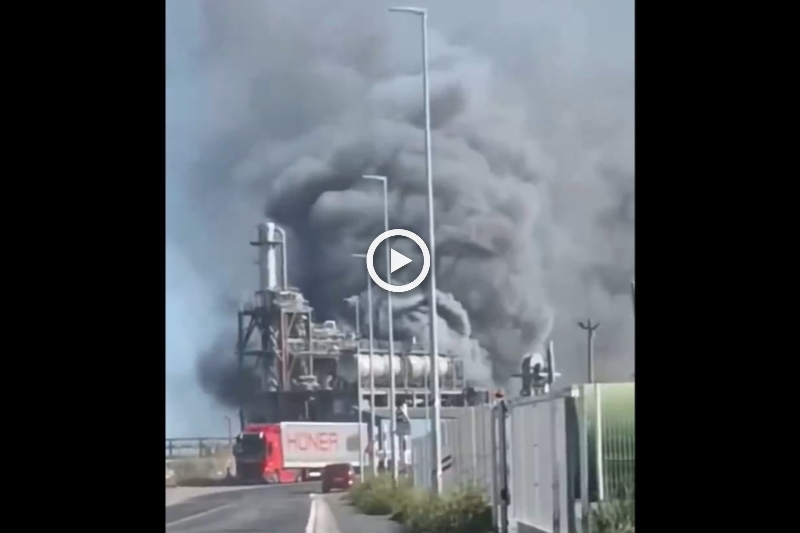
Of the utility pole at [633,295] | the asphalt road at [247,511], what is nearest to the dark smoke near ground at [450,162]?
the utility pole at [633,295]

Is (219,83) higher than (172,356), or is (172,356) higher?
(219,83)

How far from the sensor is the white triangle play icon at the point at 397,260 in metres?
2.87

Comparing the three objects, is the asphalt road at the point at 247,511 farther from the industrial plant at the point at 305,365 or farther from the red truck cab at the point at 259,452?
the industrial plant at the point at 305,365

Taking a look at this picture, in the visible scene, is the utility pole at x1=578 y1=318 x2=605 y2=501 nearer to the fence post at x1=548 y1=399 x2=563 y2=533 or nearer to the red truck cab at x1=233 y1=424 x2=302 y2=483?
the fence post at x1=548 y1=399 x2=563 y2=533

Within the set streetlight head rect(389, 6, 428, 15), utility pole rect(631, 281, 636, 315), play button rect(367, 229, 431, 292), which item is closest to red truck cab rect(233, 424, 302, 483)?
play button rect(367, 229, 431, 292)

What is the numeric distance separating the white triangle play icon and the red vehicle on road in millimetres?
368

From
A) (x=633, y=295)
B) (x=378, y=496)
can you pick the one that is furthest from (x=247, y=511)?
(x=633, y=295)

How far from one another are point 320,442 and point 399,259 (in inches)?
17.6
